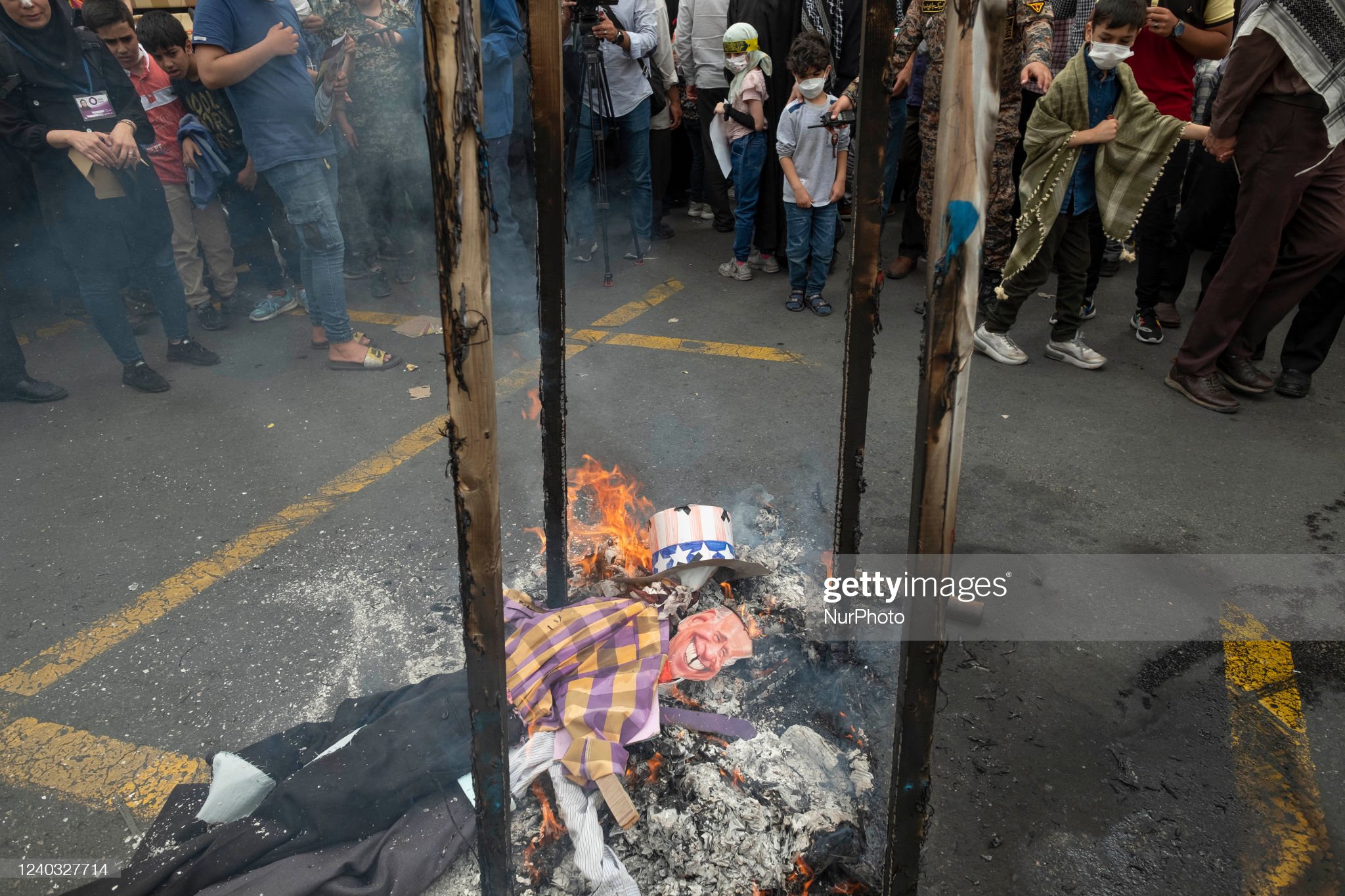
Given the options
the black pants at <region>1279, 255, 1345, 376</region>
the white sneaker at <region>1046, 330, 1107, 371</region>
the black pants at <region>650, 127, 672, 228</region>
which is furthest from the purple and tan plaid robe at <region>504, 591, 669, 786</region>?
the black pants at <region>650, 127, 672, 228</region>

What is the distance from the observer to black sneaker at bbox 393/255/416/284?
7.12 m

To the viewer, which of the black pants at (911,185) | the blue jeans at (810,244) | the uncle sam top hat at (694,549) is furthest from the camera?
the black pants at (911,185)

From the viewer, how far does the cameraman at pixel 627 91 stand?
6.45 m

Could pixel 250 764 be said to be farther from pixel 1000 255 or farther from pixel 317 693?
pixel 1000 255

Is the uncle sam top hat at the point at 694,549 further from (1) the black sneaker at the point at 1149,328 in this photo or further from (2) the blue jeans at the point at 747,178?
(2) the blue jeans at the point at 747,178

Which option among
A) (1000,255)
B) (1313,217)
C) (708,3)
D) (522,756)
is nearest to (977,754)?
(522,756)

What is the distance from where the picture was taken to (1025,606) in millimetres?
3287

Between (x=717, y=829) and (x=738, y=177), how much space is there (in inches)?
210

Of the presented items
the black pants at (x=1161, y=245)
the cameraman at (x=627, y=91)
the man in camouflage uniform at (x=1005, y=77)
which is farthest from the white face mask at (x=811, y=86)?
the black pants at (x=1161, y=245)

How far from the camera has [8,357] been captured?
4.98 metres

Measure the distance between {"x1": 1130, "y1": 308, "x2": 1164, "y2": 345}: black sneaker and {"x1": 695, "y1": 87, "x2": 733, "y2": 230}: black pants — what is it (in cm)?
334

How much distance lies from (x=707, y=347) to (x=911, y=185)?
2.64 meters

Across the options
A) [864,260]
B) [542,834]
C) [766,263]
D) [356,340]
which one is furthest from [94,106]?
[542,834]

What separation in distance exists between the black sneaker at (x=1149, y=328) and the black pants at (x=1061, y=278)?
63 cm
